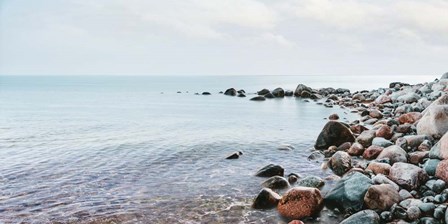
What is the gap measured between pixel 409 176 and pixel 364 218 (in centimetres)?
332

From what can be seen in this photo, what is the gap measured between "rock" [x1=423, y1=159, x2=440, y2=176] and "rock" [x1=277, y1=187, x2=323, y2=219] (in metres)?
4.04

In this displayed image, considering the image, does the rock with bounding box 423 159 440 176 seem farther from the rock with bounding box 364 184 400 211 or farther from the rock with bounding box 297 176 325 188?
the rock with bounding box 297 176 325 188

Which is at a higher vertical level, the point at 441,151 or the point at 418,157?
the point at 441,151

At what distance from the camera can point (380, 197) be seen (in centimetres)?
973

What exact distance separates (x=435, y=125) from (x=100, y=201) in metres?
14.1

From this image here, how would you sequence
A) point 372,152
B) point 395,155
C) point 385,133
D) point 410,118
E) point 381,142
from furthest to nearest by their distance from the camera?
point 410,118, point 385,133, point 381,142, point 372,152, point 395,155

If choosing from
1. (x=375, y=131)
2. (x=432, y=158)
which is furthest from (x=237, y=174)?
(x=375, y=131)

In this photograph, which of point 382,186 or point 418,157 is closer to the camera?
point 382,186

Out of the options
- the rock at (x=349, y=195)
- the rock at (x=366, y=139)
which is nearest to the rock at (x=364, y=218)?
the rock at (x=349, y=195)

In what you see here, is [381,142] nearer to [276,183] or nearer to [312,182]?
[312,182]

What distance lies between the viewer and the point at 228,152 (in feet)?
61.5

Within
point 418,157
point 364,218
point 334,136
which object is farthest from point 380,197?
point 334,136

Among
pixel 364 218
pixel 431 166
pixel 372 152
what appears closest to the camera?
pixel 364 218

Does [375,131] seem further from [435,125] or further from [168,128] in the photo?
[168,128]
